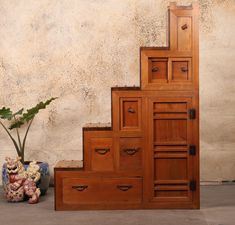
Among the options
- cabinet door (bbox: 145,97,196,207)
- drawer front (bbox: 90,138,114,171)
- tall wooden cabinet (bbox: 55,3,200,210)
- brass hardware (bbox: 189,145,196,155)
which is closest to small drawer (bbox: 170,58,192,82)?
tall wooden cabinet (bbox: 55,3,200,210)

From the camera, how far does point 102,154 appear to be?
3.81 m

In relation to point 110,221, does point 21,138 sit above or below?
above

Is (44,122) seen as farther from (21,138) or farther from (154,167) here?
(154,167)

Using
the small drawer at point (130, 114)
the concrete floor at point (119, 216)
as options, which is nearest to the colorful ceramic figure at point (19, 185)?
the concrete floor at point (119, 216)

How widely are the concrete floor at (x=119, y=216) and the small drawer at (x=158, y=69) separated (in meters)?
0.94

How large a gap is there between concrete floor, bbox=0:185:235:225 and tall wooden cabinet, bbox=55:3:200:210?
11 cm

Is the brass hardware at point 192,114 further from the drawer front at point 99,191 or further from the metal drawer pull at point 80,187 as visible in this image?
the metal drawer pull at point 80,187

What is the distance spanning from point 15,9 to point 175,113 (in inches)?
73.4

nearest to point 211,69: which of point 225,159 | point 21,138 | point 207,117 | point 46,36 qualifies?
point 207,117

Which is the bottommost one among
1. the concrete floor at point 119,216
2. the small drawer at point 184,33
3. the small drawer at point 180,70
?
the concrete floor at point 119,216

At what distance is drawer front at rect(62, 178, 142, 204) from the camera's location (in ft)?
12.5

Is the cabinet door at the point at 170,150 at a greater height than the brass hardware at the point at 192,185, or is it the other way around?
the cabinet door at the point at 170,150

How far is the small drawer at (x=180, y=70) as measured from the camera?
3777 mm

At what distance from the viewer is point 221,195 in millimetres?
4336
